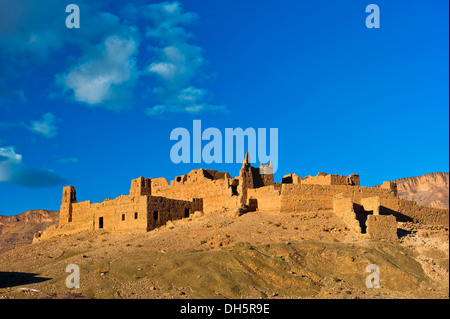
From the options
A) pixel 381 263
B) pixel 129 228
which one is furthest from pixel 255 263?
pixel 129 228

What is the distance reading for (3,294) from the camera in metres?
27.8

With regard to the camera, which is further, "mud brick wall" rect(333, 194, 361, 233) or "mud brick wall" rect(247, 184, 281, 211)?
"mud brick wall" rect(247, 184, 281, 211)

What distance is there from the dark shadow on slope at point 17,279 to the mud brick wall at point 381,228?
22526mm

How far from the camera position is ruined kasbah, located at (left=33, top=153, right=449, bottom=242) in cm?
4184

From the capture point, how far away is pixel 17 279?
32.6m

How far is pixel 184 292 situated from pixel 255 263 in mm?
5750

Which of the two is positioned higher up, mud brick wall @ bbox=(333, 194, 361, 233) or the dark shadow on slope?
mud brick wall @ bbox=(333, 194, 361, 233)

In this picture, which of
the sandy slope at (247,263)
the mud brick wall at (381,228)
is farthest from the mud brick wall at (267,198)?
the mud brick wall at (381,228)

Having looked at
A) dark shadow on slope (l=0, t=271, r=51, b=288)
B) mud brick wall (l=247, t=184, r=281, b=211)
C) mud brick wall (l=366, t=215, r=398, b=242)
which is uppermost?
mud brick wall (l=247, t=184, r=281, b=211)

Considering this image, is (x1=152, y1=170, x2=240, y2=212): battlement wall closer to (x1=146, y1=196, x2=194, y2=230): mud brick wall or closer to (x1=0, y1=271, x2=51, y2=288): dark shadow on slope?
(x1=146, y1=196, x2=194, y2=230): mud brick wall

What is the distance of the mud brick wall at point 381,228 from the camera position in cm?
3650

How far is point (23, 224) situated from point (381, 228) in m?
90.1

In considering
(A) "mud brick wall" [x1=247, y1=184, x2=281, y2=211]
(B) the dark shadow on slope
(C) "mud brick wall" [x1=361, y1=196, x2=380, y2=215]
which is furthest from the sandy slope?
(C) "mud brick wall" [x1=361, y1=196, x2=380, y2=215]
